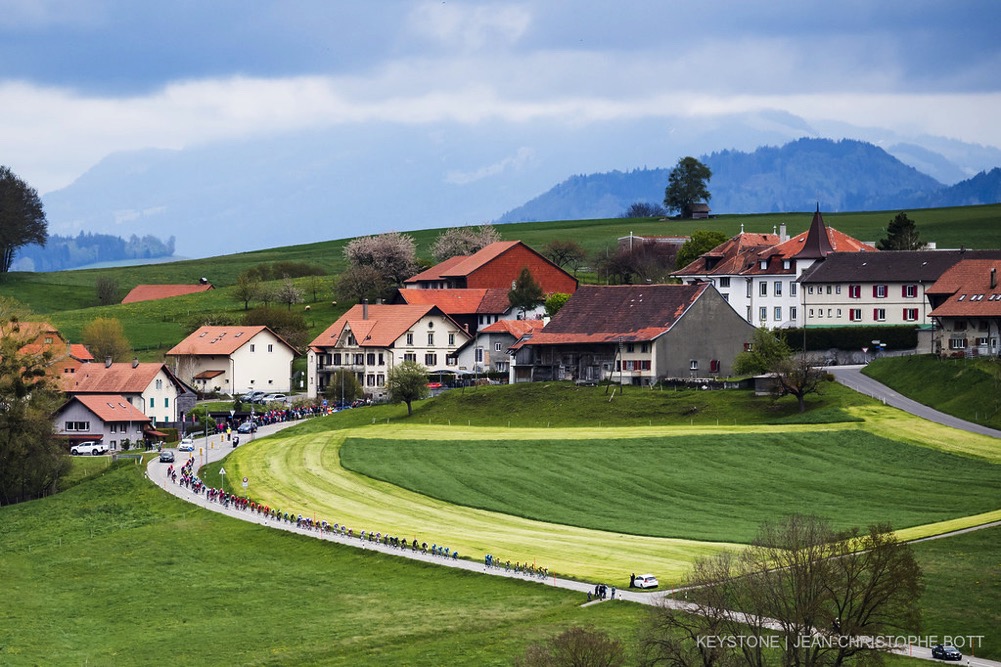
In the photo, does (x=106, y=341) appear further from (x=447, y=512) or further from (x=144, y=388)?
(x=447, y=512)

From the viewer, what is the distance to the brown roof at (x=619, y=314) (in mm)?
112250

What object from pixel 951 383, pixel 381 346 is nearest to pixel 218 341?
pixel 381 346

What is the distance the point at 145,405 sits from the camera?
116812mm

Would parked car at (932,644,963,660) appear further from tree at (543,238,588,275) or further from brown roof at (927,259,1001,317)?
tree at (543,238,588,275)

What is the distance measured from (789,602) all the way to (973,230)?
157112 millimetres

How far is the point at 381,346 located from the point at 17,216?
7882 centimetres

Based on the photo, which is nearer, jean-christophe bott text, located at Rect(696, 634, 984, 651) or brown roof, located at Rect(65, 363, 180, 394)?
jean-christophe bott text, located at Rect(696, 634, 984, 651)

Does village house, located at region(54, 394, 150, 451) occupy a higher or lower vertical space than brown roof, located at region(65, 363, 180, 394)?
lower

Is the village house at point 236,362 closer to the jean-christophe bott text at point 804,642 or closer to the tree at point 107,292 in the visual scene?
the tree at point 107,292

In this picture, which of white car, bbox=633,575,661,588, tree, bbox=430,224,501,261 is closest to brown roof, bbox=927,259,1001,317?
white car, bbox=633,575,661,588

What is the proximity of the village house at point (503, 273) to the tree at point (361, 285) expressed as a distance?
4.31 metres

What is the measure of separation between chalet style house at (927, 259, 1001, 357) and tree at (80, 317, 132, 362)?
6769cm

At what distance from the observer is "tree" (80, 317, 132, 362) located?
449 feet

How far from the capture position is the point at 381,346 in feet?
429
